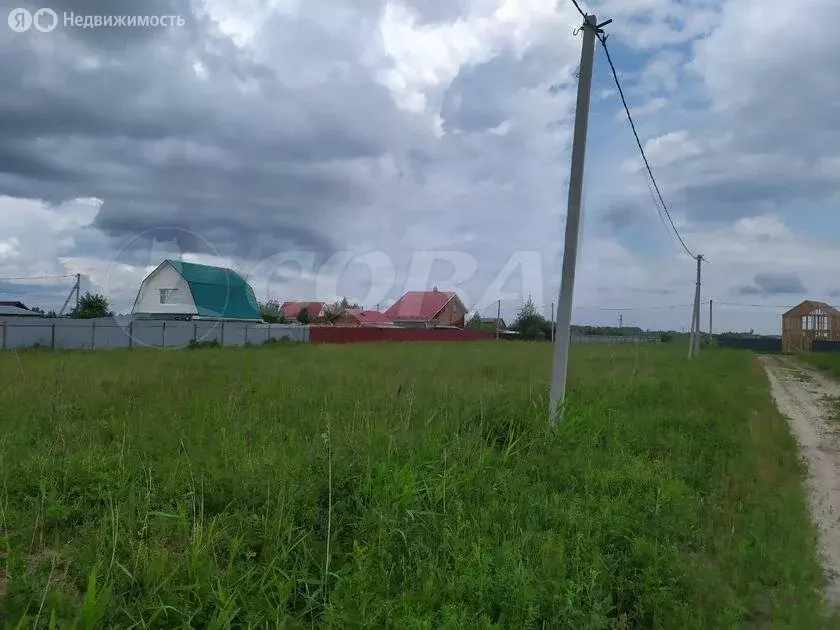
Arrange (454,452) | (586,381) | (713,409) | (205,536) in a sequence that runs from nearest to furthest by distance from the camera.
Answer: (205,536) → (454,452) → (713,409) → (586,381)

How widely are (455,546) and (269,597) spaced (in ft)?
3.57

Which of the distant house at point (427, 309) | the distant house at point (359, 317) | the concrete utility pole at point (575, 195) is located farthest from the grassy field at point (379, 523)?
the distant house at point (359, 317)

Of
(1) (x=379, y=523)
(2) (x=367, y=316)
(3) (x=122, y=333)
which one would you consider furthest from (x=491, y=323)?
(1) (x=379, y=523)

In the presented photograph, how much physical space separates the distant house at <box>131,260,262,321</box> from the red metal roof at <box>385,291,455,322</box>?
46.1 feet

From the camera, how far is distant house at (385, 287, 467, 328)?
38812 mm

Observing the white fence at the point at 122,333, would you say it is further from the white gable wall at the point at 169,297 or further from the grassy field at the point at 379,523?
the grassy field at the point at 379,523

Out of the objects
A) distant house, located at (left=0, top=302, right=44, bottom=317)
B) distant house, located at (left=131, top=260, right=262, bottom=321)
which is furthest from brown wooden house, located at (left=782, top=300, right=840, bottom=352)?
distant house, located at (left=0, top=302, right=44, bottom=317)

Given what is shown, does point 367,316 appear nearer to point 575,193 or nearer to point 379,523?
point 575,193

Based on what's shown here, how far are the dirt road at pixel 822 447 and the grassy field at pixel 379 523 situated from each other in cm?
18

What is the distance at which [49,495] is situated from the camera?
3580mm

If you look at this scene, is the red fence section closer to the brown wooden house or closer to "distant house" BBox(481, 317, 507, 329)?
"distant house" BBox(481, 317, 507, 329)

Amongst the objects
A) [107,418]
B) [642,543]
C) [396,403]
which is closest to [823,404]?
[396,403]

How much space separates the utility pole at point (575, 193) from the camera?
707 cm

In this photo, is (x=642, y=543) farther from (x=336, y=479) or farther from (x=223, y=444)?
(x=223, y=444)
